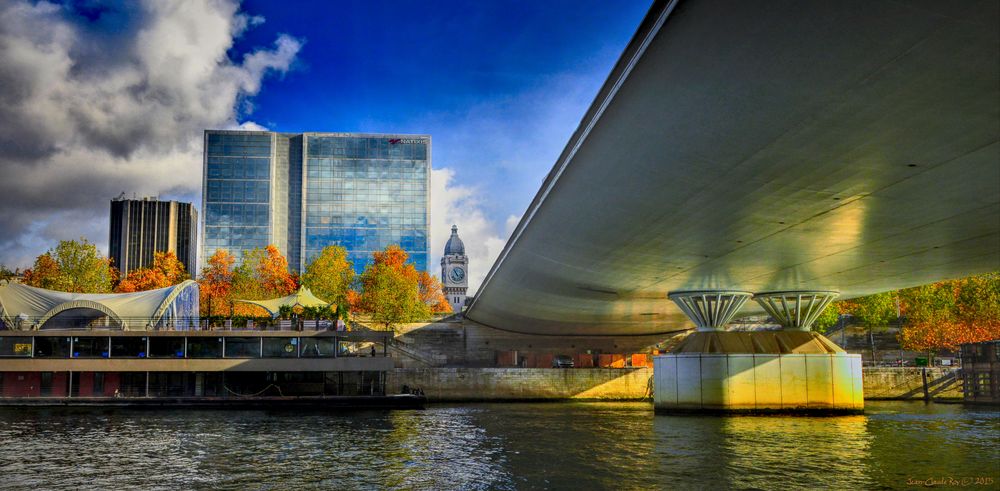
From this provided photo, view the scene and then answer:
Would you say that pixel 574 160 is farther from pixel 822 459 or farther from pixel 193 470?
pixel 193 470

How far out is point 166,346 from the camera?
4859cm

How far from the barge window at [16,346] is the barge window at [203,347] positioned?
30.6 ft

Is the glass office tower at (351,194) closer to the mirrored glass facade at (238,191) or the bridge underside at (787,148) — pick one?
the mirrored glass facade at (238,191)

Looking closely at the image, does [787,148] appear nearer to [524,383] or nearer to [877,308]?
[524,383]

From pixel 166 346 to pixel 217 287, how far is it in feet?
180

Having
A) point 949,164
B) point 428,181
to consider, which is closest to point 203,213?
point 428,181

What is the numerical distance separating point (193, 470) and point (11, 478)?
4631mm

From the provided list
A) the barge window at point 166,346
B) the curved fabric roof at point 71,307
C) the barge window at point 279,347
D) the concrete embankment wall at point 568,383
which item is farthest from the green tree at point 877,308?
the curved fabric roof at point 71,307

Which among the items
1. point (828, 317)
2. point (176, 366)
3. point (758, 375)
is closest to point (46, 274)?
point (176, 366)

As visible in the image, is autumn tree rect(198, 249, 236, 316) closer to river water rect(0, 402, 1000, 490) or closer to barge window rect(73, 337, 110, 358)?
barge window rect(73, 337, 110, 358)

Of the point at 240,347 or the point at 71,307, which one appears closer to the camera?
the point at 240,347

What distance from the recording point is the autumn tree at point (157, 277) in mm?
95500

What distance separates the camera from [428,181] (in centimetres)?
15062

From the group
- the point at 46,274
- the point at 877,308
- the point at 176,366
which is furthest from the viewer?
the point at 46,274
